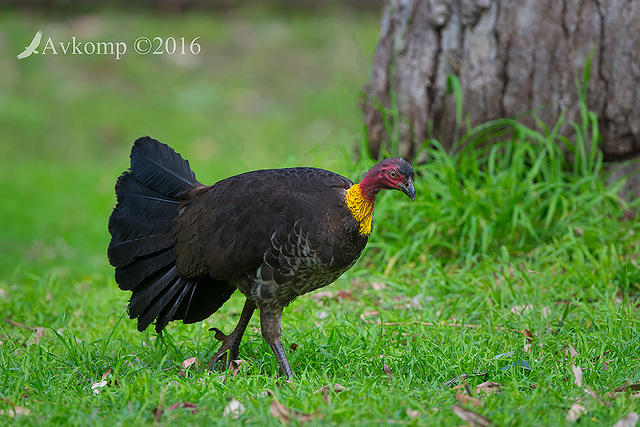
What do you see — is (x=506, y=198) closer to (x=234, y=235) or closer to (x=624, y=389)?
(x=624, y=389)

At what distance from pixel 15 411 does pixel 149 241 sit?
1.18 metres

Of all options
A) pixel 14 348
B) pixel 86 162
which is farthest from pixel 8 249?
pixel 14 348

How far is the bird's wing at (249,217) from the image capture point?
3.53 metres

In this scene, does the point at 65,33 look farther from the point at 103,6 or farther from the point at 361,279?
the point at 361,279

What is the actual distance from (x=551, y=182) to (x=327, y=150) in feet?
5.56

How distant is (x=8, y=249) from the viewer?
696cm

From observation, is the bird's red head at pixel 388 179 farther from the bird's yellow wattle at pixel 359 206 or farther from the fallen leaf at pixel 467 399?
the fallen leaf at pixel 467 399

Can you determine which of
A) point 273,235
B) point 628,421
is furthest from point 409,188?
point 628,421

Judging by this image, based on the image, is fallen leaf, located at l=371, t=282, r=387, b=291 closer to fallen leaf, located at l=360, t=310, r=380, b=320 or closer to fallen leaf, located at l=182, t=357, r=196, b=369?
fallen leaf, located at l=360, t=310, r=380, b=320

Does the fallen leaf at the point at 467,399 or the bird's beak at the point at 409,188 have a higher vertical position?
the bird's beak at the point at 409,188

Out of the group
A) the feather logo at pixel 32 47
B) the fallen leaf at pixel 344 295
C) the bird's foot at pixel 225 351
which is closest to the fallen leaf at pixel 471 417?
the bird's foot at pixel 225 351

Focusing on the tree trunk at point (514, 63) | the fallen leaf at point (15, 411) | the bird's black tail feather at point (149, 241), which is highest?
the tree trunk at point (514, 63)

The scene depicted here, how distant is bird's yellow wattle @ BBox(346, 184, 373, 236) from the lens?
11.5 ft

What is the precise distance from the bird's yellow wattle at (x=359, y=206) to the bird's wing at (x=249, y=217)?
7 cm
